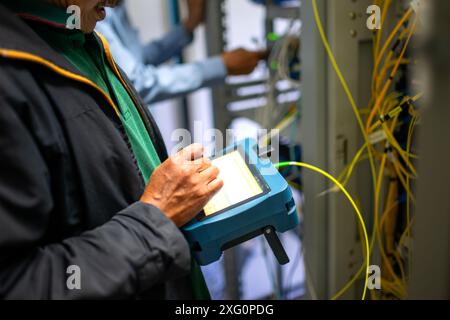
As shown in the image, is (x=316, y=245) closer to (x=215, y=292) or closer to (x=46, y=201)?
(x=46, y=201)

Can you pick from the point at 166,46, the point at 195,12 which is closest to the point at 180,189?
the point at 195,12

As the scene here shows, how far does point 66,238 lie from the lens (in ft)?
2.07

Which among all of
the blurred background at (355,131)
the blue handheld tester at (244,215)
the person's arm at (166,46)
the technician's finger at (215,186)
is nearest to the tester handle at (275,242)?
the blue handheld tester at (244,215)

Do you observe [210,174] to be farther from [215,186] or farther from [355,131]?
[355,131]

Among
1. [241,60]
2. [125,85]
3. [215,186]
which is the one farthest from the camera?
[241,60]

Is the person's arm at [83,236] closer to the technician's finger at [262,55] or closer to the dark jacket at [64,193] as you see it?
the dark jacket at [64,193]

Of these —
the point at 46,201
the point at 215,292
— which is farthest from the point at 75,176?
the point at 215,292

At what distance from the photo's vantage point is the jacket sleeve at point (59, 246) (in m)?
0.52

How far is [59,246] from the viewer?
0.58m

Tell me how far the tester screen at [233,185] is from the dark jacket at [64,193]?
0.41 ft

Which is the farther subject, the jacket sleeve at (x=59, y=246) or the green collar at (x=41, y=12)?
the green collar at (x=41, y=12)

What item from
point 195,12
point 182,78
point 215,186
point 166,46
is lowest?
point 215,186

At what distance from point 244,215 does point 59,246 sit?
0.31m

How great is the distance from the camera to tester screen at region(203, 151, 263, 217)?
72 centimetres
